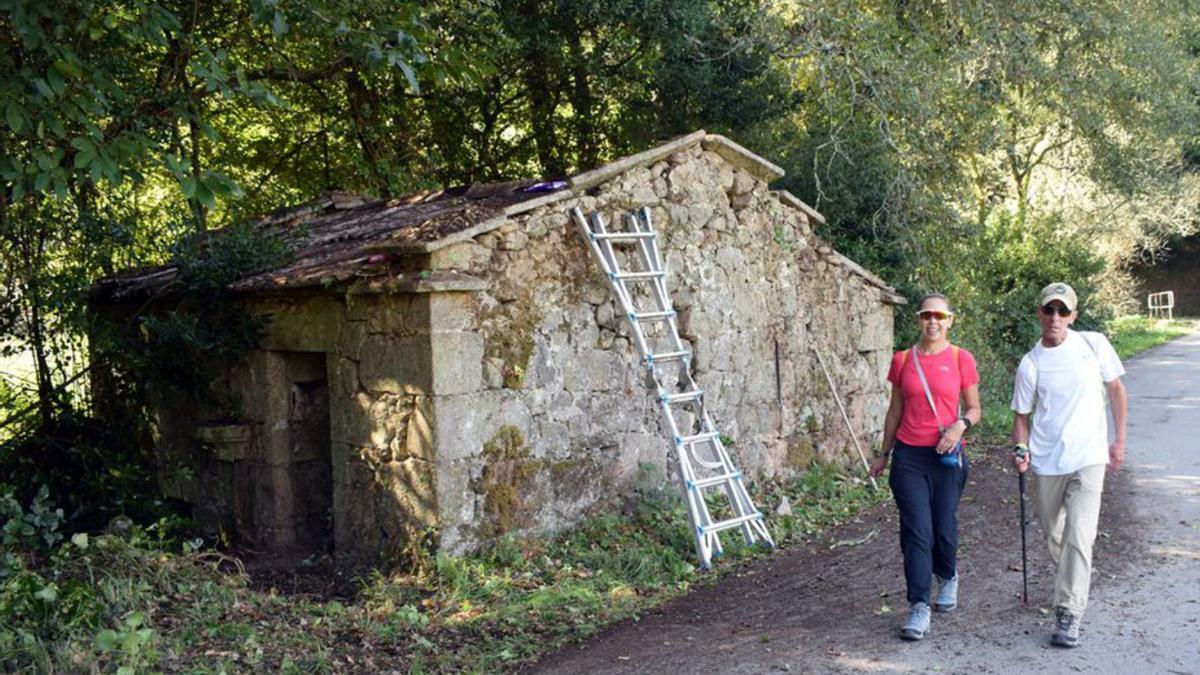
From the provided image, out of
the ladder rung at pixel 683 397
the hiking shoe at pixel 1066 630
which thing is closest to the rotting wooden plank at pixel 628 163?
the ladder rung at pixel 683 397

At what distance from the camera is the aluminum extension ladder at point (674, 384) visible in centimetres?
786

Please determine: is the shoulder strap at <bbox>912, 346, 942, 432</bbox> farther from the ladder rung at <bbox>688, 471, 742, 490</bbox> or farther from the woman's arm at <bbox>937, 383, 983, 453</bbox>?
the ladder rung at <bbox>688, 471, 742, 490</bbox>

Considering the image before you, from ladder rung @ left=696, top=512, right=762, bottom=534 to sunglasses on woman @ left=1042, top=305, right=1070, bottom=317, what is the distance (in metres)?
2.94

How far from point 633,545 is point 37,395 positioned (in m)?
6.60

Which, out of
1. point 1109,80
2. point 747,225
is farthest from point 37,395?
point 1109,80

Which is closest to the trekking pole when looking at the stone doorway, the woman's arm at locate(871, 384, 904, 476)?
the woman's arm at locate(871, 384, 904, 476)

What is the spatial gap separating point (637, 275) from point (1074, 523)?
3814mm

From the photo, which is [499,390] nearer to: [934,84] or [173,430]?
[173,430]

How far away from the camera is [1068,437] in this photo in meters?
5.65

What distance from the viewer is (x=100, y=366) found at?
10352 millimetres

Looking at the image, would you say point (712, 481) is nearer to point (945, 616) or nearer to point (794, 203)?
point (945, 616)

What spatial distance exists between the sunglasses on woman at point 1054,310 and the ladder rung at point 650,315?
324 cm

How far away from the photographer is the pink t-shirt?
589 cm

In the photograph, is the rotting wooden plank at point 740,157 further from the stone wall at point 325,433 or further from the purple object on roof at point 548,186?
the stone wall at point 325,433
